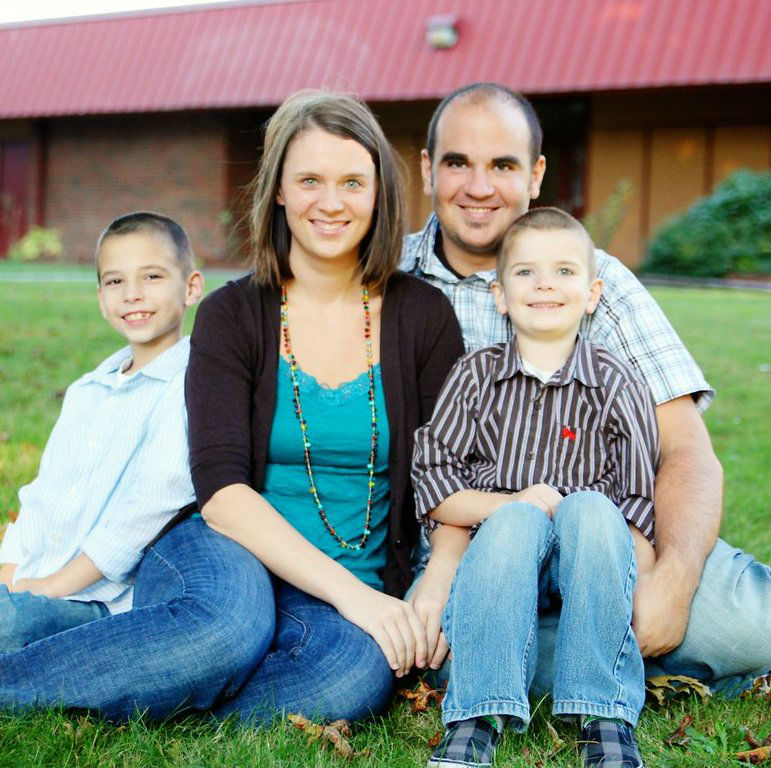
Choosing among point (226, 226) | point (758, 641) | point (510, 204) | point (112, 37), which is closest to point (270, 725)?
point (758, 641)

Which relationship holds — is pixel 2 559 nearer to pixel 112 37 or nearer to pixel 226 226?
pixel 226 226

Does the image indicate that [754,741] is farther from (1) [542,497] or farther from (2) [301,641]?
(2) [301,641]

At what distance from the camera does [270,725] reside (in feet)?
8.36

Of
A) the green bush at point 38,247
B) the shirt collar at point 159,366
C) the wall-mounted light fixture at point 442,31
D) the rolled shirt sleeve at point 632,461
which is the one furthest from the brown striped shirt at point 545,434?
the green bush at point 38,247

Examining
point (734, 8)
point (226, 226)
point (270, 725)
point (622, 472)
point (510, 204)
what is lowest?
point (270, 725)

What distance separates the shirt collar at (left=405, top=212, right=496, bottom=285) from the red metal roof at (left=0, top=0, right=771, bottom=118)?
34.4 ft

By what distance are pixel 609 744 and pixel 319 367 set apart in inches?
52.8

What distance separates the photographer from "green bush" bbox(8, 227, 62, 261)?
18547 mm

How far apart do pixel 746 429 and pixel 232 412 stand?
3.91 metres

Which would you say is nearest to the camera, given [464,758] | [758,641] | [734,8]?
[464,758]

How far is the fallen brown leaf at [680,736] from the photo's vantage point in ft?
8.25

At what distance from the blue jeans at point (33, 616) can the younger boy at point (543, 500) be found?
1.03 meters

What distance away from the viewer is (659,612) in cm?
261

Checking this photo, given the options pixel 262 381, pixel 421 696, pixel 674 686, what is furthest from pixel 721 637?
pixel 262 381
